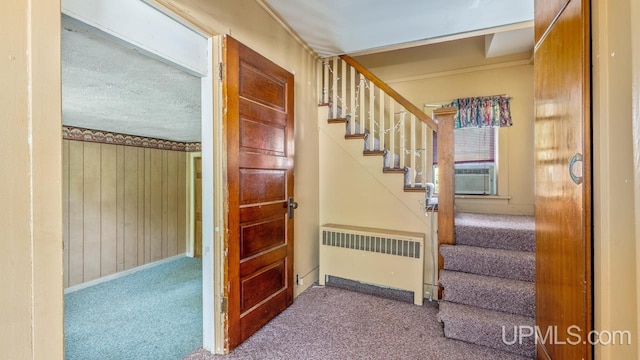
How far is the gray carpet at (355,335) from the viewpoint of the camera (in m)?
1.89

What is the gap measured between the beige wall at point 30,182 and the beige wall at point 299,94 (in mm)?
1214

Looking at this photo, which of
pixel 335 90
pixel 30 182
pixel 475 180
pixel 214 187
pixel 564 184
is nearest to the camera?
pixel 30 182

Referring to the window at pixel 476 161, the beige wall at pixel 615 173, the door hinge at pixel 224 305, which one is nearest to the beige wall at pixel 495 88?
the window at pixel 476 161

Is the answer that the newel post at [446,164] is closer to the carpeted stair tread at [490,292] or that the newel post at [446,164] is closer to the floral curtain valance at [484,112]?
the carpeted stair tread at [490,292]

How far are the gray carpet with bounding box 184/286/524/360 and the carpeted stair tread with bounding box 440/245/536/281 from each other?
0.53 metres

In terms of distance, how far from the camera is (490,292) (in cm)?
212

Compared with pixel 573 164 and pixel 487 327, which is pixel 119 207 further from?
pixel 573 164

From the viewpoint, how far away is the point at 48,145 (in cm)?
86

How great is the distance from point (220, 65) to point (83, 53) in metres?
0.79

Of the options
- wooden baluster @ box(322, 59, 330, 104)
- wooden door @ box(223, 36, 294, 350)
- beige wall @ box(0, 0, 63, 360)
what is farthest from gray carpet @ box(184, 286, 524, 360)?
wooden baluster @ box(322, 59, 330, 104)

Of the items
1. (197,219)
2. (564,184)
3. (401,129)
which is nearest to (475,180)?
(401,129)

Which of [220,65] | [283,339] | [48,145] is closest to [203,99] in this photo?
[220,65]

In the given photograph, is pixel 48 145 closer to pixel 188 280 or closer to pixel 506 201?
pixel 188 280

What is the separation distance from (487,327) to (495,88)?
118 inches
